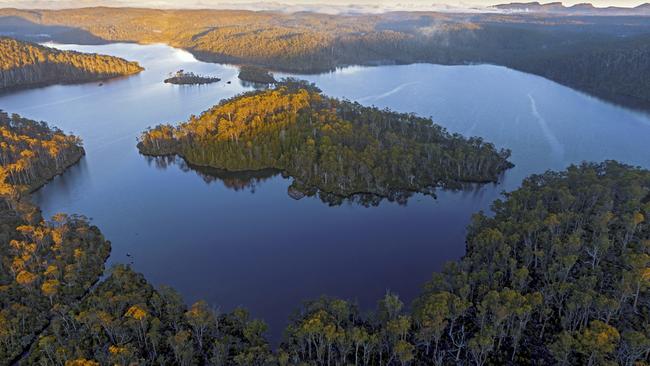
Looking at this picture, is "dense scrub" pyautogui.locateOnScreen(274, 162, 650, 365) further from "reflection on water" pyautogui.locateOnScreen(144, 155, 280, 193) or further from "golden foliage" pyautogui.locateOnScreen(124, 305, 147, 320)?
"reflection on water" pyautogui.locateOnScreen(144, 155, 280, 193)

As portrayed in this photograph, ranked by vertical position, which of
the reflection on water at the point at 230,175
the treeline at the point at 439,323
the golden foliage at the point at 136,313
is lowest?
the treeline at the point at 439,323

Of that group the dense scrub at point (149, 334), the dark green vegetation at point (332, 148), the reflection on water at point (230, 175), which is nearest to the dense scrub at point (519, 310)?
the dense scrub at point (149, 334)

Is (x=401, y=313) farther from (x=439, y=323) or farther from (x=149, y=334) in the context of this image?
(x=149, y=334)

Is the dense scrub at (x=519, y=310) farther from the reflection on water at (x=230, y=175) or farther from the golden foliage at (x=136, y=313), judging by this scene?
the reflection on water at (x=230, y=175)

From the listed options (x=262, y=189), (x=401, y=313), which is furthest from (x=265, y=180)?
(x=401, y=313)

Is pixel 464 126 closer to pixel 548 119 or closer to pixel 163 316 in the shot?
pixel 548 119

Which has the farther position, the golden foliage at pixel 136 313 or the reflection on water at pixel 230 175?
the reflection on water at pixel 230 175
